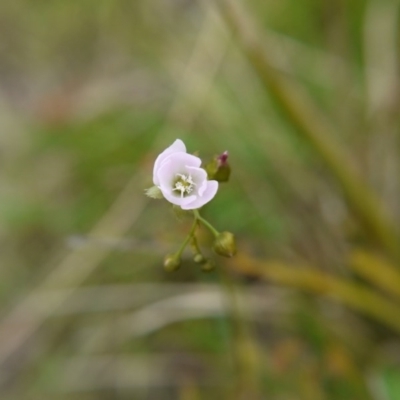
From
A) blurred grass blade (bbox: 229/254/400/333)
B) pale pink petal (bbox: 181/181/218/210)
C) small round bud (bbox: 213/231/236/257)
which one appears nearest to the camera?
pale pink petal (bbox: 181/181/218/210)

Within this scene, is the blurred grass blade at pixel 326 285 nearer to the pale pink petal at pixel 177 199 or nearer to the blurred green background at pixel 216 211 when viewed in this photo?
the blurred green background at pixel 216 211

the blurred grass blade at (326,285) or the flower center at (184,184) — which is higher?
the flower center at (184,184)

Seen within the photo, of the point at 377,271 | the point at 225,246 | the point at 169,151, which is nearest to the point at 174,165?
the point at 169,151

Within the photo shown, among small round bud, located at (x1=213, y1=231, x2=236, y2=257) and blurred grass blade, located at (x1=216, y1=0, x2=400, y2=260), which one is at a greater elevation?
blurred grass blade, located at (x1=216, y1=0, x2=400, y2=260)

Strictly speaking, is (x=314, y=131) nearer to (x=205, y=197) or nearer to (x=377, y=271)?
(x=377, y=271)

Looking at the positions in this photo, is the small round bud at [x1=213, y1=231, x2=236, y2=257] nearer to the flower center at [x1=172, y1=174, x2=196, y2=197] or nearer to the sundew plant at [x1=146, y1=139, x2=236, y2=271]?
the sundew plant at [x1=146, y1=139, x2=236, y2=271]

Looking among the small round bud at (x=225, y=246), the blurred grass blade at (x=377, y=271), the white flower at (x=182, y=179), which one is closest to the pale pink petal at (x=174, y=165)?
the white flower at (x=182, y=179)

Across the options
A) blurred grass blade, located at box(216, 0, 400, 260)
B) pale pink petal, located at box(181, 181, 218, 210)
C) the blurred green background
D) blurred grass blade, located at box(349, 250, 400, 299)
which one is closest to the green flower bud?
pale pink petal, located at box(181, 181, 218, 210)
